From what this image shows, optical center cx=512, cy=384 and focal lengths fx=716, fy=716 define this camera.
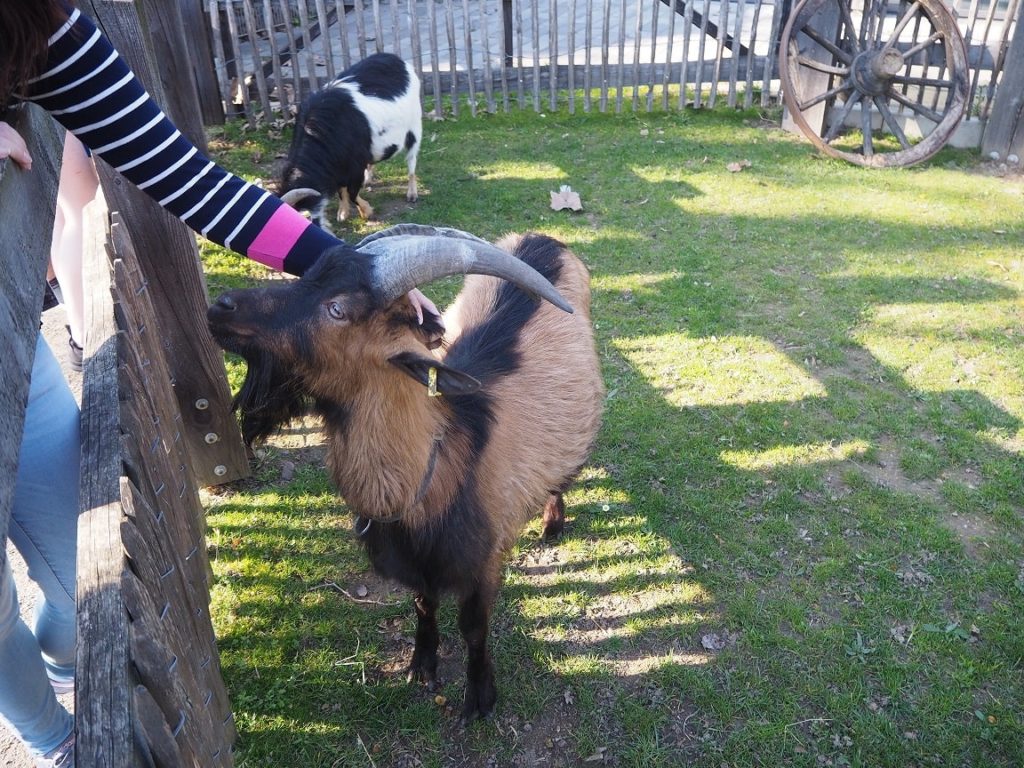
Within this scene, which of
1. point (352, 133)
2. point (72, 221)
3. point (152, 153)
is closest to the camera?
point (152, 153)

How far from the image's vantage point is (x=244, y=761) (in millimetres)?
2568

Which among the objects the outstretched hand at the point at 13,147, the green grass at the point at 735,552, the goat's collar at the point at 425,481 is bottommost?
the green grass at the point at 735,552

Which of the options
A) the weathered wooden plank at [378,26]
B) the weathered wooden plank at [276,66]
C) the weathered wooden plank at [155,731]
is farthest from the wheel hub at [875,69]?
the weathered wooden plank at [155,731]

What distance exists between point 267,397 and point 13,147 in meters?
0.95

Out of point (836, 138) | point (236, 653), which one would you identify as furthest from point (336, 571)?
point (836, 138)

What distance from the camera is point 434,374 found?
2131 mm

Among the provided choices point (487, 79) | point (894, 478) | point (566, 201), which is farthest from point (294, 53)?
point (894, 478)

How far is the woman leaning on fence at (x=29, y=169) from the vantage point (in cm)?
163

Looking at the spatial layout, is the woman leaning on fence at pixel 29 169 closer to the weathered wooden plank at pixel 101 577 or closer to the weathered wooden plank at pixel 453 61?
the weathered wooden plank at pixel 101 577

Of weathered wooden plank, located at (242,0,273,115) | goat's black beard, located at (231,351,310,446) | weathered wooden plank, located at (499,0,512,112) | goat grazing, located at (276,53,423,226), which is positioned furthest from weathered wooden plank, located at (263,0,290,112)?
goat's black beard, located at (231,351,310,446)

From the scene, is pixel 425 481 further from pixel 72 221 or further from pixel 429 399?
pixel 72 221

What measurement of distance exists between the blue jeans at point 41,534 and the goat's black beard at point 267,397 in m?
0.46

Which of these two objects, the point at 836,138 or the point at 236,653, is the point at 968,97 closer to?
the point at 836,138

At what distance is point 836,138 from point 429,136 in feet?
14.4
